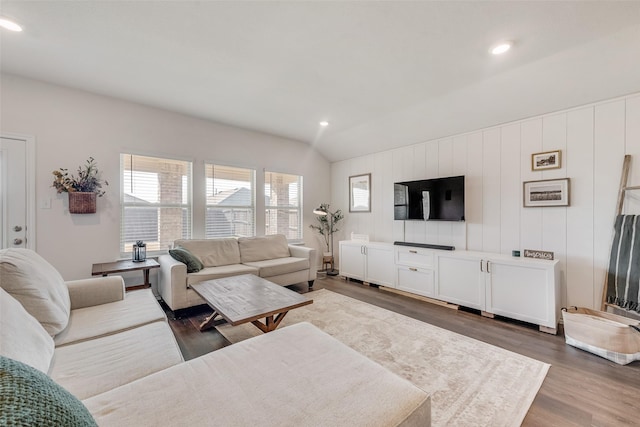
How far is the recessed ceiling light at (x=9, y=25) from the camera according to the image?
1.95m

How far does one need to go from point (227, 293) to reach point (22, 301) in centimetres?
129

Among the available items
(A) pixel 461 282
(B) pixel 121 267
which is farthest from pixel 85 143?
(A) pixel 461 282

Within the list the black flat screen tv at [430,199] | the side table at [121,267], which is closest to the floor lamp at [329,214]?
the black flat screen tv at [430,199]

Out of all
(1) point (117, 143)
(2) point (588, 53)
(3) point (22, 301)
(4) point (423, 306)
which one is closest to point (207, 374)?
(3) point (22, 301)

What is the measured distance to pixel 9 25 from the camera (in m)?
2.01

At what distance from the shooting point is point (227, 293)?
242 cm

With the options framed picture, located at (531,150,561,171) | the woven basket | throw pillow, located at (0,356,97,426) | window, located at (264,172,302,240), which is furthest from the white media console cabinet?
the woven basket

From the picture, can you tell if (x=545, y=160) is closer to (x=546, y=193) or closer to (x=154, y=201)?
(x=546, y=193)

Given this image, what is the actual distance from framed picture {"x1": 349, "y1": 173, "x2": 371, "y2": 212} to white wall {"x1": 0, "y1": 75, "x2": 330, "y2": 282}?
102 inches

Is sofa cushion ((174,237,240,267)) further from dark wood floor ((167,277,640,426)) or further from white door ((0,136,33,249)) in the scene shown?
white door ((0,136,33,249))

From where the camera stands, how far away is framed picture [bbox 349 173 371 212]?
498cm

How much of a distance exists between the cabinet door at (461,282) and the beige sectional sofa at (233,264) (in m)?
1.96

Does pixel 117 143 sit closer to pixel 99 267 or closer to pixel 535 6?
pixel 99 267

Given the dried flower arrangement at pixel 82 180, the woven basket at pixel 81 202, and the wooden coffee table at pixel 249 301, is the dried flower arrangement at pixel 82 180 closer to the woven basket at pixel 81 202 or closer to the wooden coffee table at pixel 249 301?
the woven basket at pixel 81 202
